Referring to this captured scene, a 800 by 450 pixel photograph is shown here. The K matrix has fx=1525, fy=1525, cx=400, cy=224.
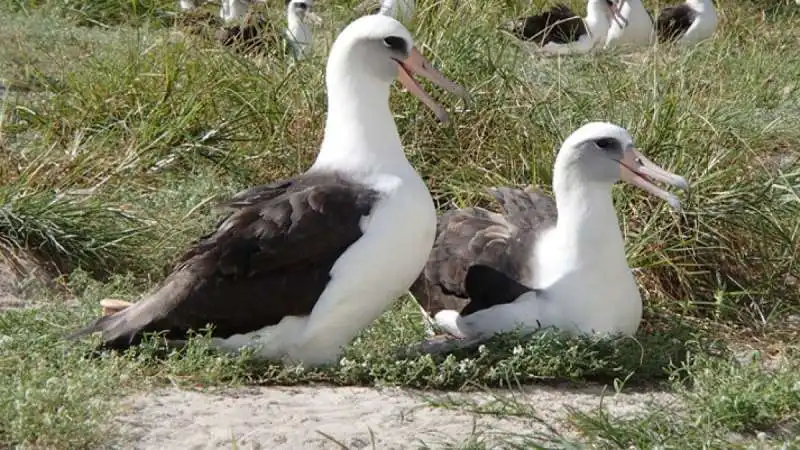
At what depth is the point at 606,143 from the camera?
5.98 meters

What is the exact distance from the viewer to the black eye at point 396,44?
581 cm

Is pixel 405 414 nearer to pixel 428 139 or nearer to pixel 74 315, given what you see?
pixel 74 315

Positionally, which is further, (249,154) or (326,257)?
A: (249,154)

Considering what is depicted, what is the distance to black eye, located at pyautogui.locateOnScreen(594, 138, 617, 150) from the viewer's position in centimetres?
597

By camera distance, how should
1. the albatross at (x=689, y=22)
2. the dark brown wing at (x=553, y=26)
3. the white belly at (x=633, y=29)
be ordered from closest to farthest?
the dark brown wing at (x=553, y=26) < the albatross at (x=689, y=22) < the white belly at (x=633, y=29)

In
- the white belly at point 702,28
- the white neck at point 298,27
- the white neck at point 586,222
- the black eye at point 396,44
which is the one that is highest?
the black eye at point 396,44

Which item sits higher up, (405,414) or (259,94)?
(259,94)

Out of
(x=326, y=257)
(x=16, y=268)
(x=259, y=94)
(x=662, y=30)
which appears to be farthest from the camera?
(x=662, y=30)

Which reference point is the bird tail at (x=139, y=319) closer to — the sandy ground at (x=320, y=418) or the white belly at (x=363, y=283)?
the white belly at (x=363, y=283)

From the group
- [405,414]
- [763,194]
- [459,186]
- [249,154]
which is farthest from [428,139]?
[405,414]

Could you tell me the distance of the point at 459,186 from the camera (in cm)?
744

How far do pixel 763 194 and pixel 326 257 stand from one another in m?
2.43

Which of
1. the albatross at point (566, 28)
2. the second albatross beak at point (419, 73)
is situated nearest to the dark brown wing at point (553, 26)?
the albatross at point (566, 28)

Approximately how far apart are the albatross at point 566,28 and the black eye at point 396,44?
374 centimetres
